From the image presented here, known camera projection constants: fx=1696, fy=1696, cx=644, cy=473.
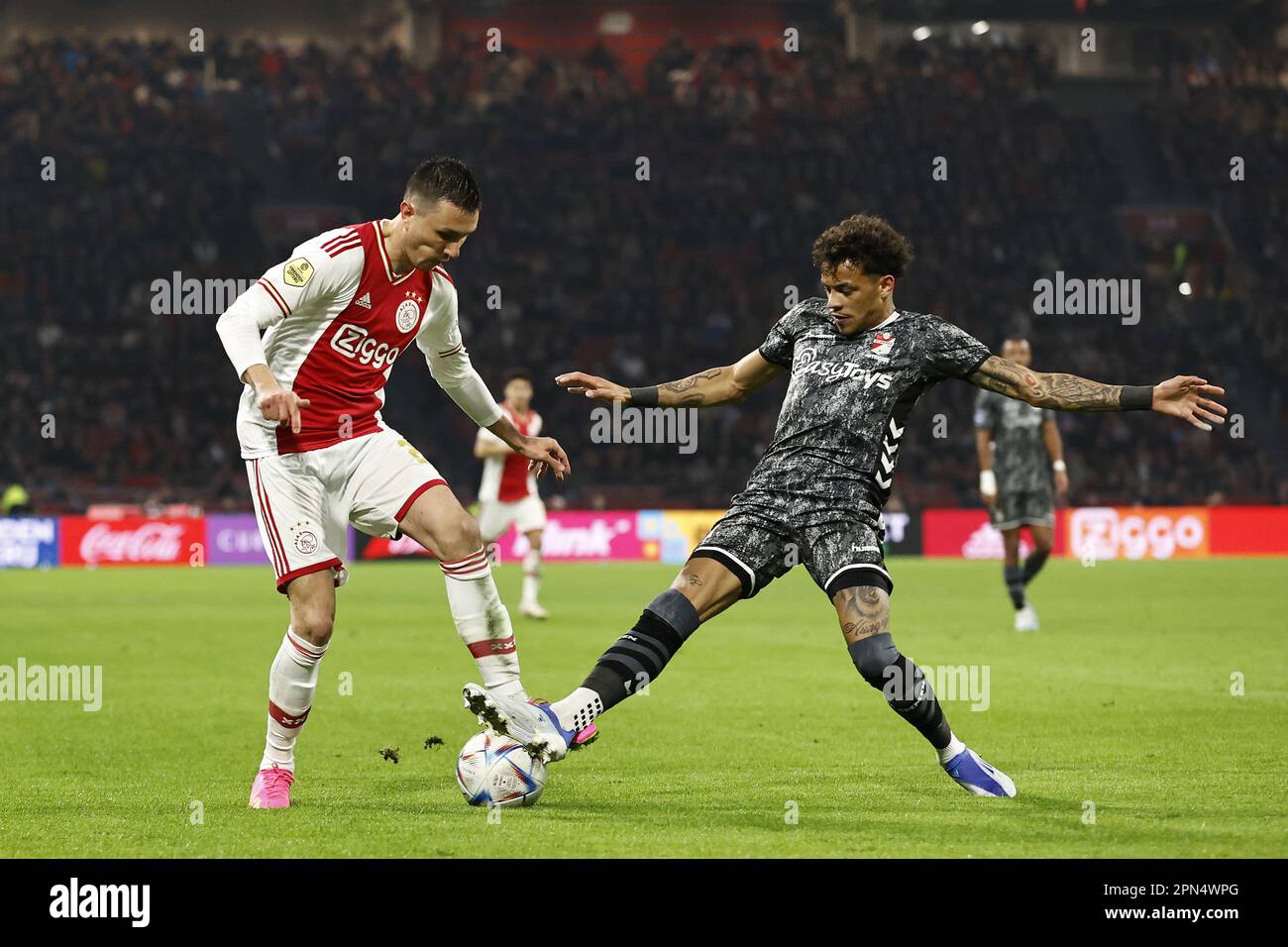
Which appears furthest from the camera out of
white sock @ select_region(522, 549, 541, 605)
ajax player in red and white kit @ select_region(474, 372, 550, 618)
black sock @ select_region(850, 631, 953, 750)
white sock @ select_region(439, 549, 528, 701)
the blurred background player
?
ajax player in red and white kit @ select_region(474, 372, 550, 618)

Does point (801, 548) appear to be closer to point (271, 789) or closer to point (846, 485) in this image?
point (846, 485)

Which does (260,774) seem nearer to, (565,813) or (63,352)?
(565,813)

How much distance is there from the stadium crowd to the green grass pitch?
14.8m

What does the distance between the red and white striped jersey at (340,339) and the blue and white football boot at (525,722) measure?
4.25 ft

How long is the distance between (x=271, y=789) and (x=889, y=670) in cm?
236

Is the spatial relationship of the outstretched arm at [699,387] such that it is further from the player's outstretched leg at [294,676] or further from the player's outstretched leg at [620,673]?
the player's outstretched leg at [294,676]

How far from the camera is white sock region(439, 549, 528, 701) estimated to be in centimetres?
668

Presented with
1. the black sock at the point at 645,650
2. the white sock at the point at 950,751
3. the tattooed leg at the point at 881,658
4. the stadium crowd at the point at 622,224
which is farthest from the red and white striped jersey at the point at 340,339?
the stadium crowd at the point at 622,224

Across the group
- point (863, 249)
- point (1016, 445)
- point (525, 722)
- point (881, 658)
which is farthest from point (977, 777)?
point (1016, 445)

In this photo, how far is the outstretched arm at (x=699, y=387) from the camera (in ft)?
22.6

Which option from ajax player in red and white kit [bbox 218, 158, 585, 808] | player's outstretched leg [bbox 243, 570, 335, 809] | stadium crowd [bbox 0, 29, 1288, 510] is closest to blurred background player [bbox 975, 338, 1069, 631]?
ajax player in red and white kit [bbox 218, 158, 585, 808]

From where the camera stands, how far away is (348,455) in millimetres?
6707

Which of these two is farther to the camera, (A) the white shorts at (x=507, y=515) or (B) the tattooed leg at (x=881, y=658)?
(A) the white shorts at (x=507, y=515)

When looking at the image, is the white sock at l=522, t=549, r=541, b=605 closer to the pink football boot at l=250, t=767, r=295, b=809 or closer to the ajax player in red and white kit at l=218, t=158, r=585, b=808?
the ajax player in red and white kit at l=218, t=158, r=585, b=808
